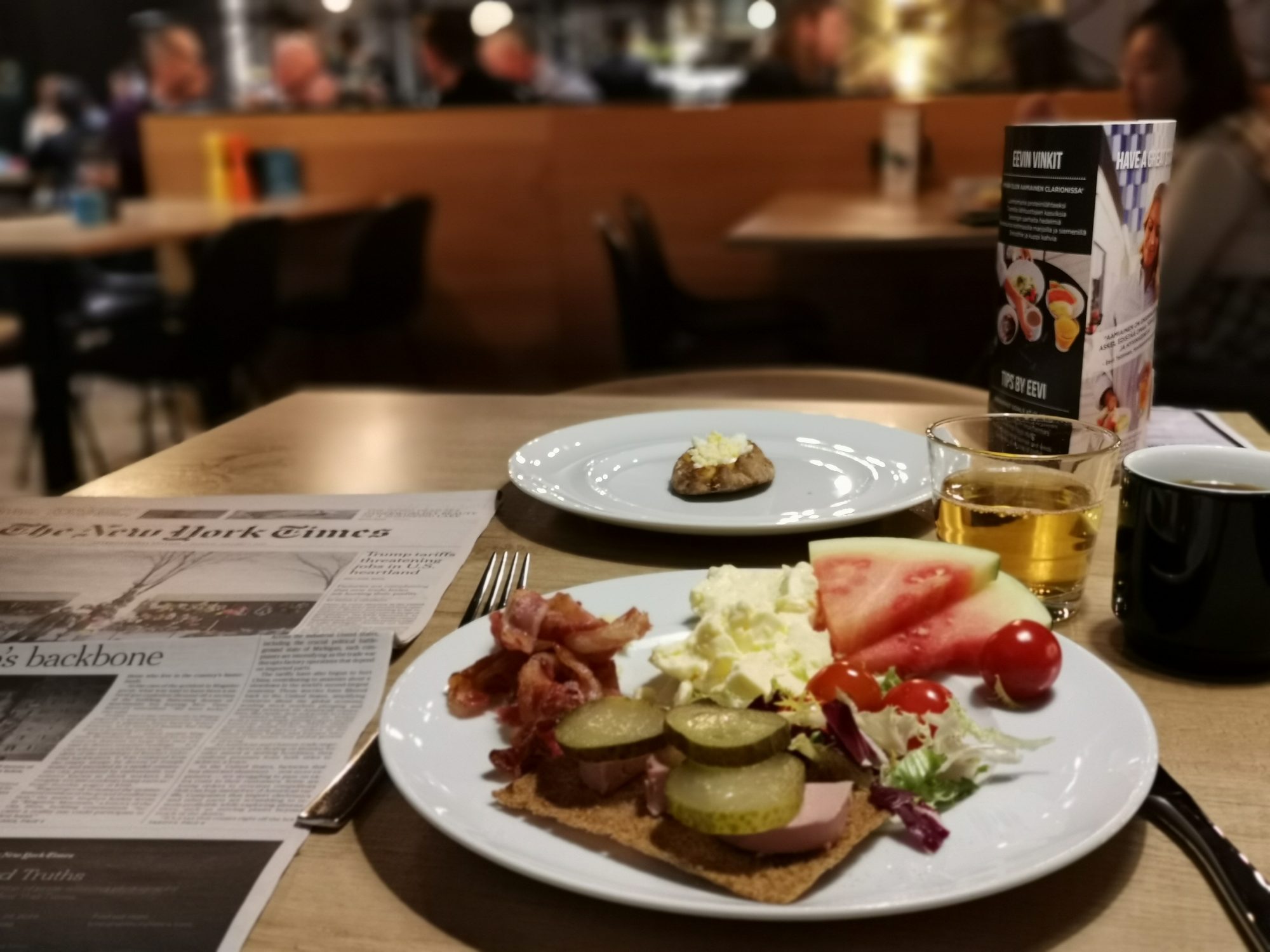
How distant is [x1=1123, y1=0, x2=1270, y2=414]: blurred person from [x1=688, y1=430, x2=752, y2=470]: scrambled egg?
204 centimetres

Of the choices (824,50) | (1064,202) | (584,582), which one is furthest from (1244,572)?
(824,50)

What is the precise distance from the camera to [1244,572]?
72 cm

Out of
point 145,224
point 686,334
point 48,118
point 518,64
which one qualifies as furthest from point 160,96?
point 48,118

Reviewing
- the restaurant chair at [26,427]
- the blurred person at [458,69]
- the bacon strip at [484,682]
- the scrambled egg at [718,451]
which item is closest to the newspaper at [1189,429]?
the scrambled egg at [718,451]

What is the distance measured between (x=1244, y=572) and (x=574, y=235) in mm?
4447

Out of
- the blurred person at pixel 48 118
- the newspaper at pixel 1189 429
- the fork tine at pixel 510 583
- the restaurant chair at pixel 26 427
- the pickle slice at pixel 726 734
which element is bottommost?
the restaurant chair at pixel 26 427

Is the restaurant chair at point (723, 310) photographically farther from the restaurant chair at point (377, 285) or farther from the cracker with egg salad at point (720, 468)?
the cracker with egg salad at point (720, 468)

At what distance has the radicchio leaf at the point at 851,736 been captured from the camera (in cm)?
58

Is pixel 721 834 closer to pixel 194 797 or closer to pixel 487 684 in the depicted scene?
pixel 487 684

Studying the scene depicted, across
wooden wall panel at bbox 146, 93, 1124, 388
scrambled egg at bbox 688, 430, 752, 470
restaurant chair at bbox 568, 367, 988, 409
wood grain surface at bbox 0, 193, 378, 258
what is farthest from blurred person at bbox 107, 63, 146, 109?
scrambled egg at bbox 688, 430, 752, 470

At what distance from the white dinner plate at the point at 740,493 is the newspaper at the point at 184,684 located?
4.1 inches

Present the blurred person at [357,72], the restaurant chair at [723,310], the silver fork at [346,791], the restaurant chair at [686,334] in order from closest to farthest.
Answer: the silver fork at [346,791] < the restaurant chair at [686,334] < the restaurant chair at [723,310] < the blurred person at [357,72]

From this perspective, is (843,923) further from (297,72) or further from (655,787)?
(297,72)

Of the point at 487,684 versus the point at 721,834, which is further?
the point at 487,684
